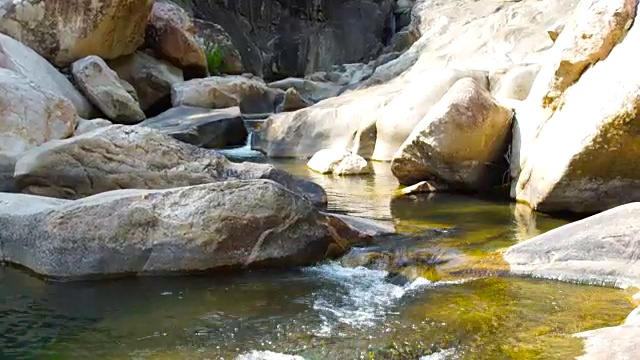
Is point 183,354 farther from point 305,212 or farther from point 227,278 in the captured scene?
point 305,212

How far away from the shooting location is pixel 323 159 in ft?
40.2

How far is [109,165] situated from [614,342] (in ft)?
18.0

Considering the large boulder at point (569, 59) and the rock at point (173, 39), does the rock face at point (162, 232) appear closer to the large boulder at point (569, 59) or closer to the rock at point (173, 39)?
the large boulder at point (569, 59)

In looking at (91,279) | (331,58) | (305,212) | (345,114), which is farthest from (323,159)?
(331,58)

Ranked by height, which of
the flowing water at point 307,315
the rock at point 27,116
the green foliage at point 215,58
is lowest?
the flowing water at point 307,315

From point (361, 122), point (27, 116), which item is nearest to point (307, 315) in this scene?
point (27, 116)

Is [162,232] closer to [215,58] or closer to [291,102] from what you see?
[291,102]

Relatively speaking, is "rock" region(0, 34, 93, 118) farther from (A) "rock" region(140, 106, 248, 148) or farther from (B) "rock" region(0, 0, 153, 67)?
(A) "rock" region(140, 106, 248, 148)

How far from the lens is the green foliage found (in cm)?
2262

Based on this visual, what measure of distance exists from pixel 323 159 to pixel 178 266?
6.76m

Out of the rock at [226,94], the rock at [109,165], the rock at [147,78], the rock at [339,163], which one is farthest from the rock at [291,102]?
the rock at [109,165]

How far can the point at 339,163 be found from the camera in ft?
39.3

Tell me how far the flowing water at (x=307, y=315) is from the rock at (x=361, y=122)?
597 centimetres

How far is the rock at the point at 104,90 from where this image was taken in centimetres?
1466
